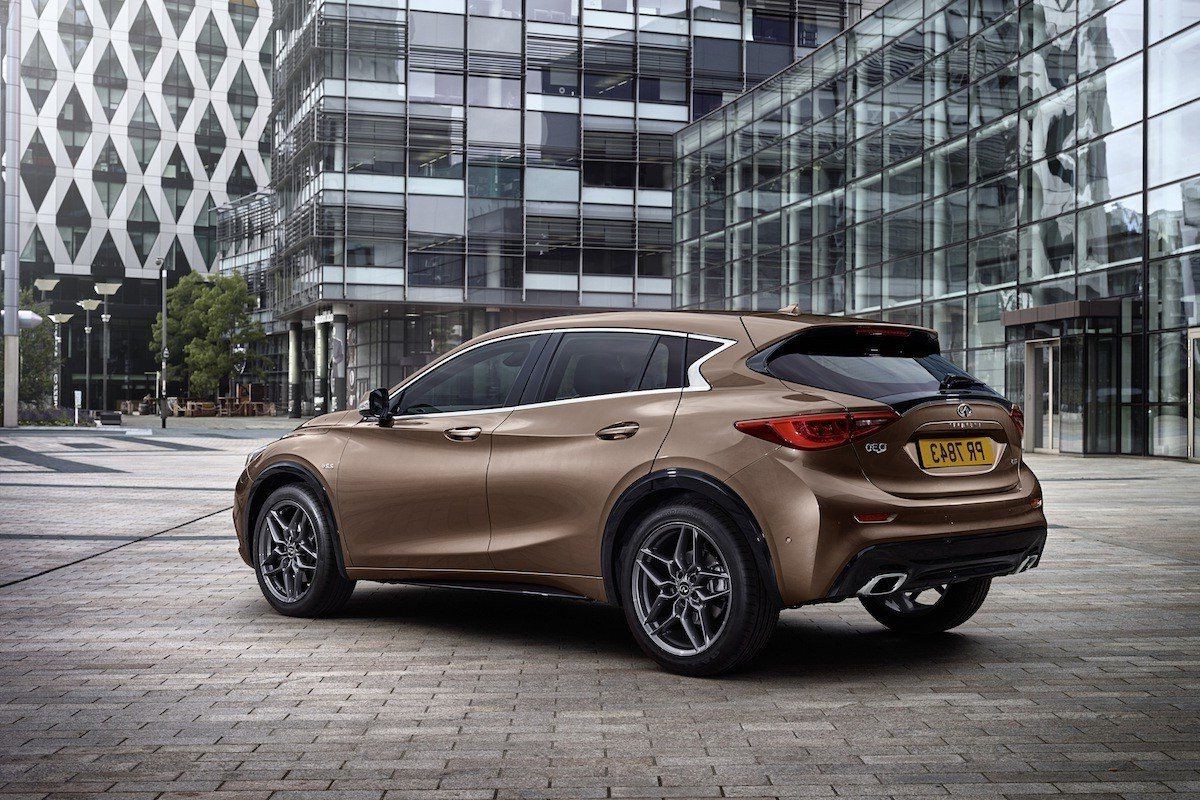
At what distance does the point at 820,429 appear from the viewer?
516 centimetres

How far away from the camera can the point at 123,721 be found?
478 centimetres

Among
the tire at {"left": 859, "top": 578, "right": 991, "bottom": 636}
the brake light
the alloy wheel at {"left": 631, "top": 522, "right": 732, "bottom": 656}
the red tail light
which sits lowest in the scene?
the tire at {"left": 859, "top": 578, "right": 991, "bottom": 636}

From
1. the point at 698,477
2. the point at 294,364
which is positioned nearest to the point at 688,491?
the point at 698,477

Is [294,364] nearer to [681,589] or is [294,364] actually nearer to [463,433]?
[463,433]

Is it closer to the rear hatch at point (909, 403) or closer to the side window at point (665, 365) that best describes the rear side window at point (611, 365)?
the side window at point (665, 365)

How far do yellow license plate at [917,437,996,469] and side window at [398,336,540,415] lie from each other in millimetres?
2034

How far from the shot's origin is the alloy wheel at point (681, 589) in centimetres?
541

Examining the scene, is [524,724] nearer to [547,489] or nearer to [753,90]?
[547,489]

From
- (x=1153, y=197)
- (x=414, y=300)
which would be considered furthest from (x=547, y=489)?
(x=414, y=300)

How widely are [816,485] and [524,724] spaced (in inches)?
58.3

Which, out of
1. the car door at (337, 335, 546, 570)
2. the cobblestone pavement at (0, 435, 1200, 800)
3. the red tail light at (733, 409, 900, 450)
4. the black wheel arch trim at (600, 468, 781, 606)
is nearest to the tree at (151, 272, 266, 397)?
the cobblestone pavement at (0, 435, 1200, 800)

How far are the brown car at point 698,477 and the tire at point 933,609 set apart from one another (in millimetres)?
11

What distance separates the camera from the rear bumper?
5.09 m

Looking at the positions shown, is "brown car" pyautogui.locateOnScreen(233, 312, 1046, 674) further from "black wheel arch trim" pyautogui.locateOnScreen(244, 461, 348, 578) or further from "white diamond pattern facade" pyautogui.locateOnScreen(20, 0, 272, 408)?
"white diamond pattern facade" pyautogui.locateOnScreen(20, 0, 272, 408)
